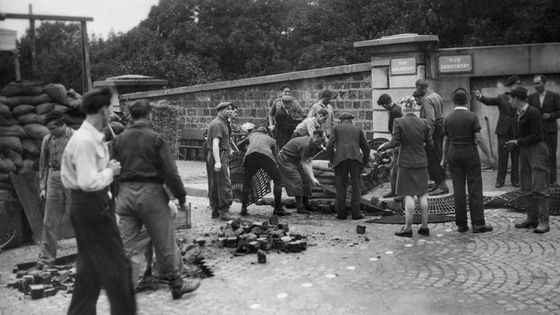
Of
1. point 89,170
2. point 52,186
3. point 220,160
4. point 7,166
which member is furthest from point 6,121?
point 89,170

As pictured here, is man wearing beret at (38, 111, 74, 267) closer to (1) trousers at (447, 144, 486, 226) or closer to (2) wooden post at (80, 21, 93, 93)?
(2) wooden post at (80, 21, 93, 93)

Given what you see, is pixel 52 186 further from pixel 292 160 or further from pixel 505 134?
pixel 505 134

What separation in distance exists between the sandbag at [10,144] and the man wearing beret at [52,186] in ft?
3.90

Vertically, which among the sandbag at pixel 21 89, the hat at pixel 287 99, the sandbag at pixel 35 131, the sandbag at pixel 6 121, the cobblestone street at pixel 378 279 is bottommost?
the cobblestone street at pixel 378 279

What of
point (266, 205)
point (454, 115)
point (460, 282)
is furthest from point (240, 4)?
point (460, 282)

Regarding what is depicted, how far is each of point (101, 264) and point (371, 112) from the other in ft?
34.6

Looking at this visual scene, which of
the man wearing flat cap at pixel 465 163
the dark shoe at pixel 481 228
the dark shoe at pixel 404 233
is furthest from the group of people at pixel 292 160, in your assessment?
the dark shoe at pixel 481 228

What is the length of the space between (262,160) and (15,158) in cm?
364

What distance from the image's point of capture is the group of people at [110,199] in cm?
475

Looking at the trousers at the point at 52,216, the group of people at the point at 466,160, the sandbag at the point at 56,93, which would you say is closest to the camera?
the trousers at the point at 52,216

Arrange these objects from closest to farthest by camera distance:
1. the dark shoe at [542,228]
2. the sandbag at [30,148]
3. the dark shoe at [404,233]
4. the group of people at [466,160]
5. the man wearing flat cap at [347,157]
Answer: the dark shoe at [542,228]
the group of people at [466,160]
the dark shoe at [404,233]
the sandbag at [30,148]
the man wearing flat cap at [347,157]

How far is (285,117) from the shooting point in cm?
1391

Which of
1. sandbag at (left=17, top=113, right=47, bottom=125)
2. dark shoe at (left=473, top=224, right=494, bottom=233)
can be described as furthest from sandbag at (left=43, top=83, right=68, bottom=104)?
dark shoe at (left=473, top=224, right=494, bottom=233)

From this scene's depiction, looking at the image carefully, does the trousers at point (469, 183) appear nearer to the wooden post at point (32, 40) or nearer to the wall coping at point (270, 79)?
the wall coping at point (270, 79)
